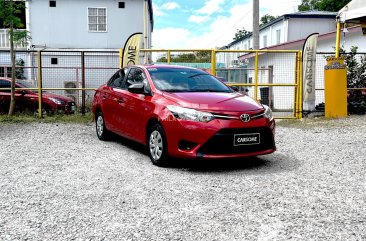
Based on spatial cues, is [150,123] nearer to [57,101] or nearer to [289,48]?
[57,101]

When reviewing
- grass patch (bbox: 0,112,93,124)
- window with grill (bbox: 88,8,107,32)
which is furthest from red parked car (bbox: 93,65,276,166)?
window with grill (bbox: 88,8,107,32)

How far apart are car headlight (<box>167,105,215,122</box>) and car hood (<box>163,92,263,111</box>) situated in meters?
0.08

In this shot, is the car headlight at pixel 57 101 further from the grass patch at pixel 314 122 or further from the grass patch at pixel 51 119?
the grass patch at pixel 314 122

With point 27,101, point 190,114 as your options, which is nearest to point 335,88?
point 190,114

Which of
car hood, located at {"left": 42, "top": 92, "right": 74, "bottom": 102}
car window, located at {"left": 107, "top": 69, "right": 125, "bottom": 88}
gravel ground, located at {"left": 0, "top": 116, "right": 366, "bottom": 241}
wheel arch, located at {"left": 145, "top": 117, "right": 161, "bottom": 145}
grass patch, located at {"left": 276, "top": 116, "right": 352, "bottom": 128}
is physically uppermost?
car window, located at {"left": 107, "top": 69, "right": 125, "bottom": 88}

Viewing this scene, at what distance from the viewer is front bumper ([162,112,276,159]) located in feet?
18.7

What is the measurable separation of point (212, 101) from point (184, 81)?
3.92ft

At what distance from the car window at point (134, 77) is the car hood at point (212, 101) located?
989 millimetres

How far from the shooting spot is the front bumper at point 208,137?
5.70m

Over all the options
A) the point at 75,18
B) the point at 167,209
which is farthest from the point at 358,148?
the point at 75,18

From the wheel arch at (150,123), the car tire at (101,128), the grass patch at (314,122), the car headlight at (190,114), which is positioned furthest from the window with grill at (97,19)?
the car headlight at (190,114)

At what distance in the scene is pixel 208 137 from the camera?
569 cm

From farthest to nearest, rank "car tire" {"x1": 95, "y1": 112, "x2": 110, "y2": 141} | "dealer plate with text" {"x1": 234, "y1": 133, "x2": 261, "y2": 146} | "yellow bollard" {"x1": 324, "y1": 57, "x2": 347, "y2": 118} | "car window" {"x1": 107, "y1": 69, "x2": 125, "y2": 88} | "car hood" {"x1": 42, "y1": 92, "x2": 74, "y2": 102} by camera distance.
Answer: "car hood" {"x1": 42, "y1": 92, "x2": 74, "y2": 102} < "yellow bollard" {"x1": 324, "y1": 57, "x2": 347, "y2": 118} < "car tire" {"x1": 95, "y1": 112, "x2": 110, "y2": 141} < "car window" {"x1": 107, "y1": 69, "x2": 125, "y2": 88} < "dealer plate with text" {"x1": 234, "y1": 133, "x2": 261, "y2": 146}

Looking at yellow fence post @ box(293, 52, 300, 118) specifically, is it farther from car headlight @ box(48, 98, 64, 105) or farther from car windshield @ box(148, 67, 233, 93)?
car headlight @ box(48, 98, 64, 105)
